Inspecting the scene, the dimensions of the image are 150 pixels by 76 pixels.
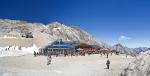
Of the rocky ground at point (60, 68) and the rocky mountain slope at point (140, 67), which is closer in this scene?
the rocky mountain slope at point (140, 67)

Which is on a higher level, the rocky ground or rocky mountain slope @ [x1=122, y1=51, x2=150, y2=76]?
rocky mountain slope @ [x1=122, y1=51, x2=150, y2=76]

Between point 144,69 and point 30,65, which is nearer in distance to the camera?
point 144,69

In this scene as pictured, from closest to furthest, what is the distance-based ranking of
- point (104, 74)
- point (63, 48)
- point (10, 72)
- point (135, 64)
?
point (135, 64)
point (104, 74)
point (10, 72)
point (63, 48)

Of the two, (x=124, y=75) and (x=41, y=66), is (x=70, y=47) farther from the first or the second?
(x=124, y=75)

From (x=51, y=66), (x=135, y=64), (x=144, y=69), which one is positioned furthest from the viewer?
(x=51, y=66)

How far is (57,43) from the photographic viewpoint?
305ft

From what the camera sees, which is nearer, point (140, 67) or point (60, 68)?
point (140, 67)

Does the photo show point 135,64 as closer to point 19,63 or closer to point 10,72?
point 10,72

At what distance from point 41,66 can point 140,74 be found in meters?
33.4

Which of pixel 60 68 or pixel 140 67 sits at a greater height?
pixel 140 67

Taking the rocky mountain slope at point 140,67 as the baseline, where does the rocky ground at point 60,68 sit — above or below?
below

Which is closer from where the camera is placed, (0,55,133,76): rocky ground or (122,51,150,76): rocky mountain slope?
(122,51,150,76): rocky mountain slope

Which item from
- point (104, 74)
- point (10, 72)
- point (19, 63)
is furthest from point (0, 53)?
point (104, 74)

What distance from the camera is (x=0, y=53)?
8875cm
